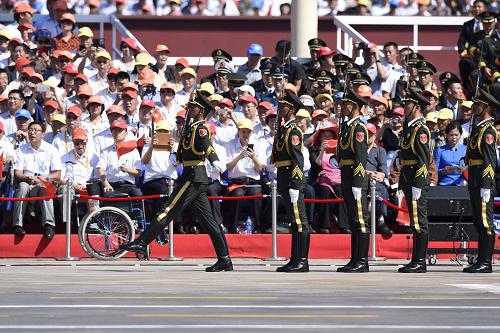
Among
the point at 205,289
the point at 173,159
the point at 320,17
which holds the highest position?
the point at 320,17

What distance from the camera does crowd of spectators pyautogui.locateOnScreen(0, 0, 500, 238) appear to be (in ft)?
79.5

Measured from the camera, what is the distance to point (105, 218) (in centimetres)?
2327

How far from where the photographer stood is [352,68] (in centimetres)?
2742

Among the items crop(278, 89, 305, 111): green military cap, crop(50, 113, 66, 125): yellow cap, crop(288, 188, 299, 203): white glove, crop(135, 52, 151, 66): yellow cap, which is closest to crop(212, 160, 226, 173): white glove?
crop(288, 188, 299, 203): white glove

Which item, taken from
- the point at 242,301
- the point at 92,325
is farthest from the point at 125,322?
the point at 242,301

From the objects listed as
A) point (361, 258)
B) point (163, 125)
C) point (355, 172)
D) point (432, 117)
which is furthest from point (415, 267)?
point (163, 125)

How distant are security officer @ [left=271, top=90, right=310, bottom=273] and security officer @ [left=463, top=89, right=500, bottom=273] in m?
2.20

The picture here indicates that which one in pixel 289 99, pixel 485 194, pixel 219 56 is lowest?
pixel 485 194

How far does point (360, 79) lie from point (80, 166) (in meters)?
5.18

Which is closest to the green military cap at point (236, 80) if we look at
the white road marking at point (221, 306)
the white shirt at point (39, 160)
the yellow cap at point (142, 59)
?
the yellow cap at point (142, 59)

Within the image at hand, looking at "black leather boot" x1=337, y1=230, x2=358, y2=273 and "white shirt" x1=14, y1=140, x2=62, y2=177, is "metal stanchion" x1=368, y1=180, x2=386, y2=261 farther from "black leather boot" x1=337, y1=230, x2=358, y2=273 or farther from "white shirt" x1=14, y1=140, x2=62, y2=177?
"white shirt" x1=14, y1=140, x2=62, y2=177

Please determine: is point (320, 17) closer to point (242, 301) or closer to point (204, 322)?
point (242, 301)

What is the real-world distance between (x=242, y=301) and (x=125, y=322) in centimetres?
241

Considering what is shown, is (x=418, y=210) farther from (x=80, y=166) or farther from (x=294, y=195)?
(x=80, y=166)
